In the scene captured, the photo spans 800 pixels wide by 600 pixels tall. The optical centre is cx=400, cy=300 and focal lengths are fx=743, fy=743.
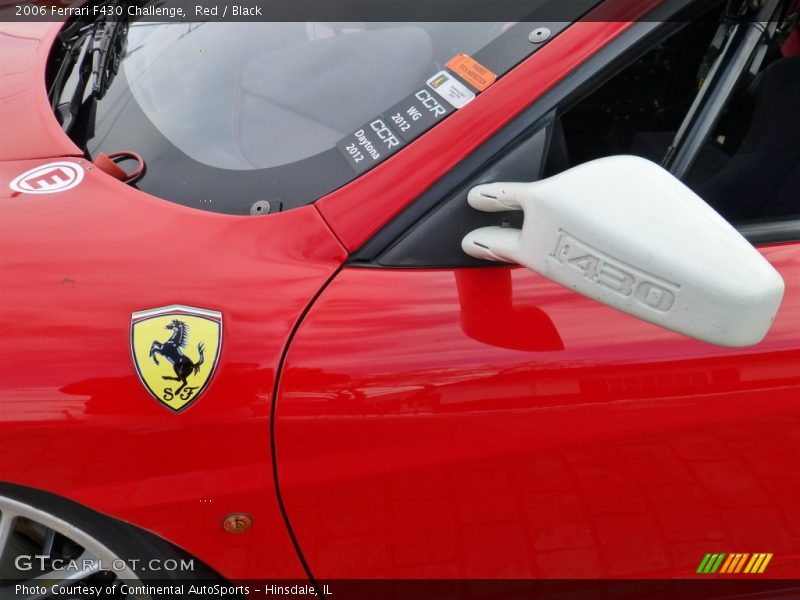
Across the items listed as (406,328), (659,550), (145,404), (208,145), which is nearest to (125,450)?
(145,404)

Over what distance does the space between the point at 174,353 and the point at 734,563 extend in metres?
1.04

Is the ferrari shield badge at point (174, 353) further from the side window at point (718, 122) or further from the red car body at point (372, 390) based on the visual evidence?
the side window at point (718, 122)

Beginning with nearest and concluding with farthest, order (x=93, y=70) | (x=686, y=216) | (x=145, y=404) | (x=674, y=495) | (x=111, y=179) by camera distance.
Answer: (x=686, y=216) < (x=145, y=404) < (x=674, y=495) < (x=111, y=179) < (x=93, y=70)

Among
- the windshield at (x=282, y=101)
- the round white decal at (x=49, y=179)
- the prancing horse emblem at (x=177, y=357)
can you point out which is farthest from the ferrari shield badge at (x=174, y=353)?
the round white decal at (x=49, y=179)

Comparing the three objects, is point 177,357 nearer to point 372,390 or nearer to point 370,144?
point 372,390

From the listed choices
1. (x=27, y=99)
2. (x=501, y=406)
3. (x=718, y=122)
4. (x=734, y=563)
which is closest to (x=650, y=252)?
(x=501, y=406)

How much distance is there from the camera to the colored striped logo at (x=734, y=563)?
1318 millimetres

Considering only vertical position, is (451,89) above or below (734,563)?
A: above

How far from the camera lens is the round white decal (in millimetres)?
1323

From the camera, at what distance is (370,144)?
1.25 m

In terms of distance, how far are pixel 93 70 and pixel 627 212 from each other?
4.06 feet

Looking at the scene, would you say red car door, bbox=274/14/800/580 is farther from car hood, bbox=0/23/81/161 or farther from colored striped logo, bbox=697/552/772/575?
car hood, bbox=0/23/81/161

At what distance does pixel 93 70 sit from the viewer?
161 centimetres

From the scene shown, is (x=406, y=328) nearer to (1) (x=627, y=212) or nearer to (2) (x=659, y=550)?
(1) (x=627, y=212)
